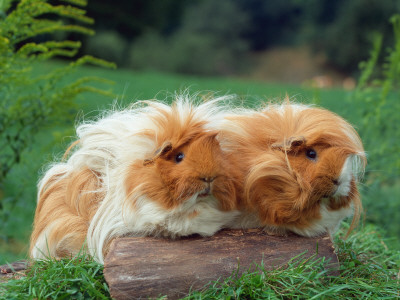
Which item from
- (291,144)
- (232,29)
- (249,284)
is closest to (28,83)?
(291,144)

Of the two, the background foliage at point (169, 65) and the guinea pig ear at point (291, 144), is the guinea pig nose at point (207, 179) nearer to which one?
the guinea pig ear at point (291, 144)

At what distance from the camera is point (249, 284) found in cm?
234

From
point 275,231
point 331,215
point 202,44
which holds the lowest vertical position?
point 275,231

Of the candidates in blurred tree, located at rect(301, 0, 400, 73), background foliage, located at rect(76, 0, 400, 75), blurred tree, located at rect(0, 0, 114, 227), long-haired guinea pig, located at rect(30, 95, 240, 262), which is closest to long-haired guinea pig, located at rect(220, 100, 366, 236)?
long-haired guinea pig, located at rect(30, 95, 240, 262)

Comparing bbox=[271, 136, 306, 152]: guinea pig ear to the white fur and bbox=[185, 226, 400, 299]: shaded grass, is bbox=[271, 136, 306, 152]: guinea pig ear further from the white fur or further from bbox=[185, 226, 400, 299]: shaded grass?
bbox=[185, 226, 400, 299]: shaded grass

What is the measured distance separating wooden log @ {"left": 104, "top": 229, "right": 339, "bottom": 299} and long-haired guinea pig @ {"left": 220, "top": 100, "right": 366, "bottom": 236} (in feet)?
0.28

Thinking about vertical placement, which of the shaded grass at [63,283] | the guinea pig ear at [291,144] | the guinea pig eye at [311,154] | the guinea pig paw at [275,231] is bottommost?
the shaded grass at [63,283]

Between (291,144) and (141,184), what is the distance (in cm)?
78

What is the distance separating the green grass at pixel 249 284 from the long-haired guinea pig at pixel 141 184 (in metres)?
0.13

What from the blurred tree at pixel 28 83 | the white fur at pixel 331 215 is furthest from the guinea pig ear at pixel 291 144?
the blurred tree at pixel 28 83

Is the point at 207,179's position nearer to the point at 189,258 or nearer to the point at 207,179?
the point at 207,179

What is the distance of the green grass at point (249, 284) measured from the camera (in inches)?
91.5

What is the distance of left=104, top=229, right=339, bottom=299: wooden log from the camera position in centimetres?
227

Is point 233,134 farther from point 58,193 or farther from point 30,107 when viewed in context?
point 30,107
